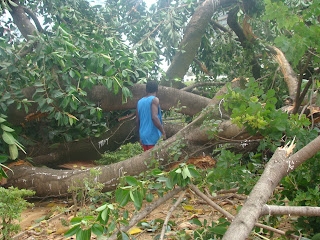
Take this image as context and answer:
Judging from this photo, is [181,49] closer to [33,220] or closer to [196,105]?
[196,105]

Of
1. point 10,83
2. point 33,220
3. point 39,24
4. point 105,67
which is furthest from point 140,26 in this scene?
point 33,220

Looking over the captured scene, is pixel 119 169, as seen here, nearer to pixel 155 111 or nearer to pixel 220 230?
pixel 155 111

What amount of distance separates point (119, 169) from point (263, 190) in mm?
2269

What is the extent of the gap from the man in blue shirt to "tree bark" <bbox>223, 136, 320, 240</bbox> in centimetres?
241

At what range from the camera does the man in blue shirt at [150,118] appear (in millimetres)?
3954

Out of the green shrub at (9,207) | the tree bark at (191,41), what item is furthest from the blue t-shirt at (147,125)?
the green shrub at (9,207)

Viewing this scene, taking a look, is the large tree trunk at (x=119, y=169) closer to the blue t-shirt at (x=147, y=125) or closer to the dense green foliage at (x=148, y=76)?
the dense green foliage at (x=148, y=76)

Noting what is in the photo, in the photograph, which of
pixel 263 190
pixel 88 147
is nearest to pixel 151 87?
pixel 88 147

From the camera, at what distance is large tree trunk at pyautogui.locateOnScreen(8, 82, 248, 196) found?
10.3 feet

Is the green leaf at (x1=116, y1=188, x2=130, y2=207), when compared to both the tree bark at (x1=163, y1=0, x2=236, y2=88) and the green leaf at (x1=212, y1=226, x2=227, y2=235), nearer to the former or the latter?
the green leaf at (x1=212, y1=226, x2=227, y2=235)

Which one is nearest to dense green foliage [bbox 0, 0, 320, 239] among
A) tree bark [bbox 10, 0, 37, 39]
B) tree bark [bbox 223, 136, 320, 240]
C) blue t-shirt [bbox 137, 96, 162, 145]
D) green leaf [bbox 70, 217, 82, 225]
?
green leaf [bbox 70, 217, 82, 225]

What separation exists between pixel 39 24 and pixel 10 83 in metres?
2.11

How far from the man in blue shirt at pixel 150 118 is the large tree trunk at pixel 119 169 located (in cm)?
61

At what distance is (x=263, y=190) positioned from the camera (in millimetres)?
1386
